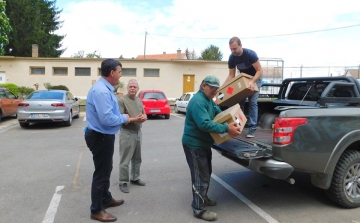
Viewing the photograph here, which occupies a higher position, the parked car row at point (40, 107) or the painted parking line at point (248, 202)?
the parked car row at point (40, 107)

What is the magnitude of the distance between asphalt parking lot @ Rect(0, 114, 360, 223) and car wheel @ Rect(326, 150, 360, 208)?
0.14 meters

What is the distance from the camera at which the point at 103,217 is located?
3.51 m

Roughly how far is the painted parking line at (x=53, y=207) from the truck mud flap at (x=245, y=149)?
2.32 metres

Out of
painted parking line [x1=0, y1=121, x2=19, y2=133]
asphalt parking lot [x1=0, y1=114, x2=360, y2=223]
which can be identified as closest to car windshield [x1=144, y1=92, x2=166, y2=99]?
painted parking line [x1=0, y1=121, x2=19, y2=133]

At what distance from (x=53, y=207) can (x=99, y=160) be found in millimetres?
1115

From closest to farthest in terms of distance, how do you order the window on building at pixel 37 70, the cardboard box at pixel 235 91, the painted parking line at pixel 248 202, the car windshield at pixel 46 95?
the painted parking line at pixel 248 202
the cardboard box at pixel 235 91
the car windshield at pixel 46 95
the window on building at pixel 37 70

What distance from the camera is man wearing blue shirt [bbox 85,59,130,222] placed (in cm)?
326

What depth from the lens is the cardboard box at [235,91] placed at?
4.32 meters

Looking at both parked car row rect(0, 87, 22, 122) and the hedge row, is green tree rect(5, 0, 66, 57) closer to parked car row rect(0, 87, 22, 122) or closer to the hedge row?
the hedge row

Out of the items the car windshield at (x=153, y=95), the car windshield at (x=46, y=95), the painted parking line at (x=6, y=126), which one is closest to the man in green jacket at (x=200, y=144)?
the car windshield at (x=46, y=95)

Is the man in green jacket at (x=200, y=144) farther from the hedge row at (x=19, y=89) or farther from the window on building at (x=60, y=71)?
the window on building at (x=60, y=71)

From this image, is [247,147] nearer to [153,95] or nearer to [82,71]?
[153,95]

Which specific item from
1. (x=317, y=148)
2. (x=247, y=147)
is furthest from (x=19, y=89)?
(x=317, y=148)

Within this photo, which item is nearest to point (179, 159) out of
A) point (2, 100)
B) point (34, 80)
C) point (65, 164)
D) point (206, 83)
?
point (65, 164)
